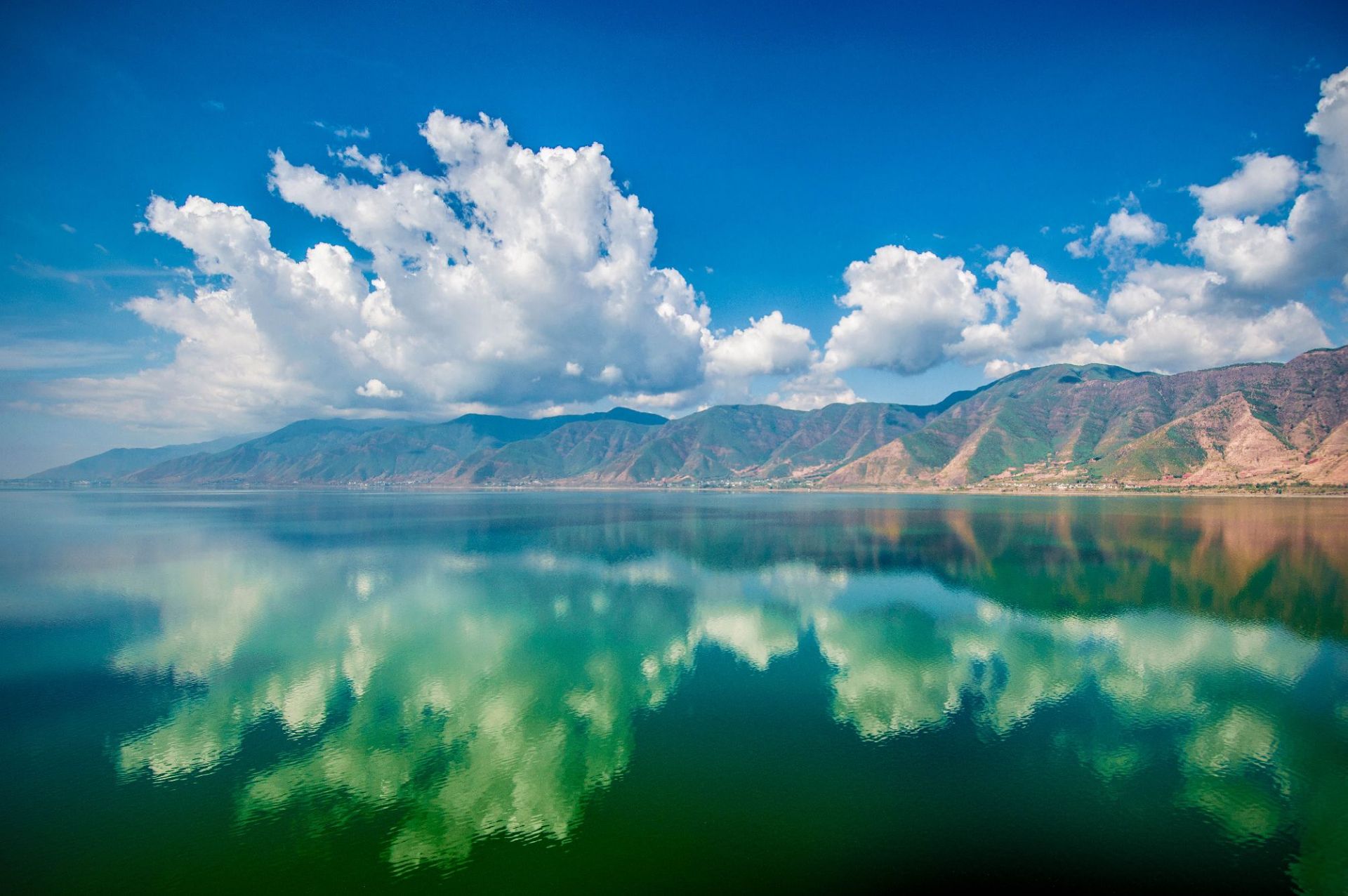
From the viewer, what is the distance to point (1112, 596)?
207 feet

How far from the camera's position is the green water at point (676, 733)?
21.1 meters

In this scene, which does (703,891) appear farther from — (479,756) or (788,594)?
(788,594)

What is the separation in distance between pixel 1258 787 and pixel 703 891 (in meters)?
24.9

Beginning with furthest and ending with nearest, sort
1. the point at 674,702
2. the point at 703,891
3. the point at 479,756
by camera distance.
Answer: the point at 674,702
the point at 479,756
the point at 703,891

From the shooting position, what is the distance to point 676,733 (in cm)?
3130

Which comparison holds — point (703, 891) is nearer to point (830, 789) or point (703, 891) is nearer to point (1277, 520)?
point (830, 789)

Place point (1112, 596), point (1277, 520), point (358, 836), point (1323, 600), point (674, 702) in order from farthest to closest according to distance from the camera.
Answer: point (1277, 520) < point (1112, 596) < point (1323, 600) < point (674, 702) < point (358, 836)

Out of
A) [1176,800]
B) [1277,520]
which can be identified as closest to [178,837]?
[1176,800]

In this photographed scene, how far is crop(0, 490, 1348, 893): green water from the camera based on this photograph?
21.1 m

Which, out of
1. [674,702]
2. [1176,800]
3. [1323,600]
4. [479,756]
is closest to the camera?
[1176,800]

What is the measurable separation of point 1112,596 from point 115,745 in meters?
81.6

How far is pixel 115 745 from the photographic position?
29.4m

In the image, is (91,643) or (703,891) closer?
(703,891)

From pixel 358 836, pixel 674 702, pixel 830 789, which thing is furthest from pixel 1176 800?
pixel 358 836
